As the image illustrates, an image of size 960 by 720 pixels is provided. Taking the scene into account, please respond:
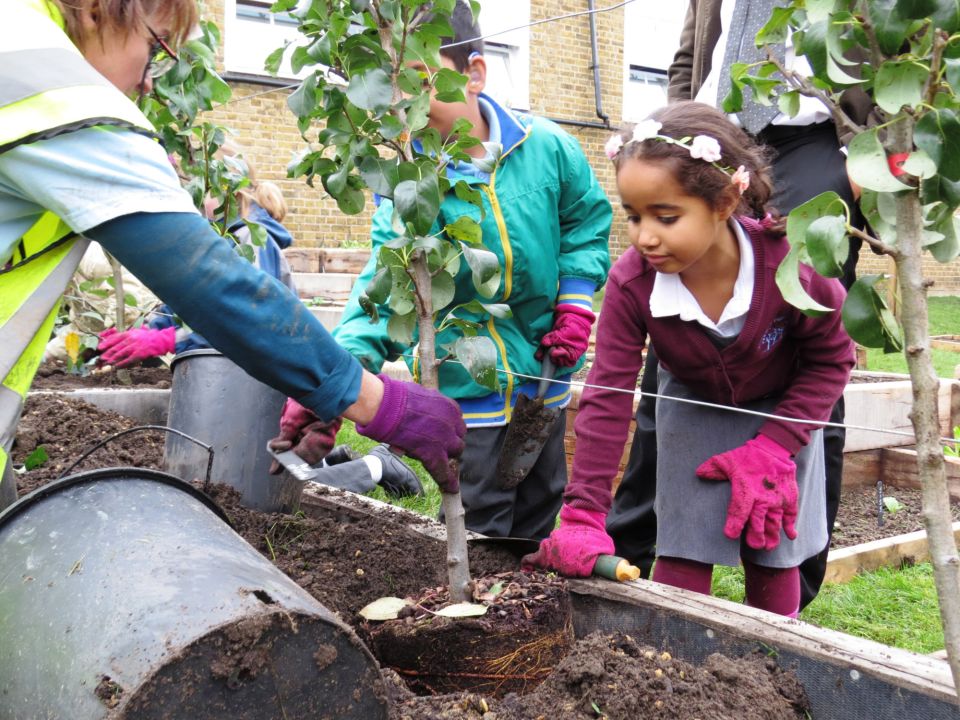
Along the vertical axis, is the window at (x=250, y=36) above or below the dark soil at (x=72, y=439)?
above

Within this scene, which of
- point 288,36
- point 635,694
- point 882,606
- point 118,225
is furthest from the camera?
point 288,36

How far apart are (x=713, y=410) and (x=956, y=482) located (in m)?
2.18

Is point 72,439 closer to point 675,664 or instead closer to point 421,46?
point 421,46

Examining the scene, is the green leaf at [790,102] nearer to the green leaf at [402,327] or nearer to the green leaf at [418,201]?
the green leaf at [418,201]

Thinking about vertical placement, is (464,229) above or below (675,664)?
above

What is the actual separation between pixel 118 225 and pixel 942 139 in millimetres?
1122

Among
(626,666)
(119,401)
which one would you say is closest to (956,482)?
(626,666)

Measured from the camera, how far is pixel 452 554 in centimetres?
212

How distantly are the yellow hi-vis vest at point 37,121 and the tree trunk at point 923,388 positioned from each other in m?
1.11

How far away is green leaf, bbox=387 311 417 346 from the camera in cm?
214

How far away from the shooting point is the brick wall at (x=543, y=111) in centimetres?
1257

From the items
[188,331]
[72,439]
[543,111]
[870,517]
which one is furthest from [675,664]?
→ [543,111]

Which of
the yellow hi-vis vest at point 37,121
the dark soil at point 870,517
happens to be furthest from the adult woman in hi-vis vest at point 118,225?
the dark soil at point 870,517

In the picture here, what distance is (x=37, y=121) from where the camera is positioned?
1.37 m
